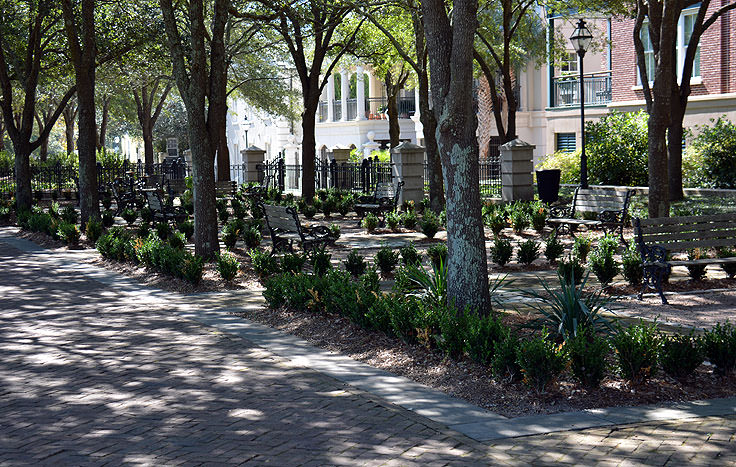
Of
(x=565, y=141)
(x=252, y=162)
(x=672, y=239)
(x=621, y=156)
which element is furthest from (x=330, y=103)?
(x=672, y=239)

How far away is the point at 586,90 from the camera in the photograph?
41094mm

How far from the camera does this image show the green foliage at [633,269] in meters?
11.7

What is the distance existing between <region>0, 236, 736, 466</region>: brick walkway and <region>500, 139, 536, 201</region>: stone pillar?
53.1 feet

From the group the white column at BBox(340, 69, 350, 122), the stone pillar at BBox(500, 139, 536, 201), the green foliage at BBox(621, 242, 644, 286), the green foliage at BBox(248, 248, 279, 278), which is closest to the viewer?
the green foliage at BBox(621, 242, 644, 286)

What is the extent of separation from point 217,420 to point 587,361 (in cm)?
292

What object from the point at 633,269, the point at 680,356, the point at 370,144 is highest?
the point at 370,144

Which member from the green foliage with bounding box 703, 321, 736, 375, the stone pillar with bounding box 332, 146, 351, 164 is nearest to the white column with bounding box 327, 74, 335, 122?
the stone pillar with bounding box 332, 146, 351, 164

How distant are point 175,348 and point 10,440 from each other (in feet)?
10.0

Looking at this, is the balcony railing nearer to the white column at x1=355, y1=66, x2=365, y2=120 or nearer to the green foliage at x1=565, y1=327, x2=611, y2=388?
the white column at x1=355, y1=66, x2=365, y2=120

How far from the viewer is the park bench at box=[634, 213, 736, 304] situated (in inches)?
438

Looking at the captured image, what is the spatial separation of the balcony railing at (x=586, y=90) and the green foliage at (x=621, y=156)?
13150 mm

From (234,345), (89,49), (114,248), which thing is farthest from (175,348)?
(89,49)

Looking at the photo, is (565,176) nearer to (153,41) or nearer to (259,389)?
(153,41)

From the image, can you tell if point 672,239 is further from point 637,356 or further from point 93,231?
point 93,231
